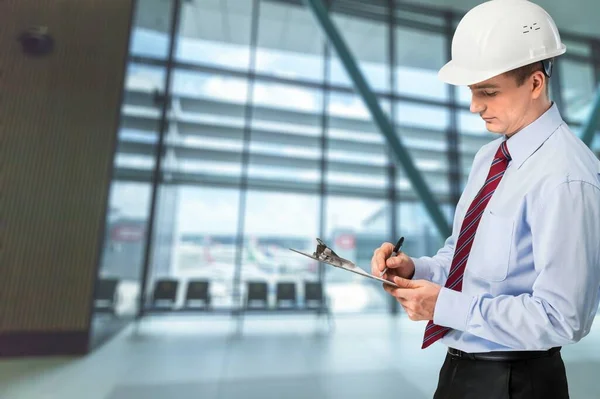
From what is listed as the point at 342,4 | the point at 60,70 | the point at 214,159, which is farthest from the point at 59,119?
the point at 342,4

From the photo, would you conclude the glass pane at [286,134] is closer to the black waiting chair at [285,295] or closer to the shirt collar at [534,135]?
the black waiting chair at [285,295]

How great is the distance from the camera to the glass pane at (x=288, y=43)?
859cm

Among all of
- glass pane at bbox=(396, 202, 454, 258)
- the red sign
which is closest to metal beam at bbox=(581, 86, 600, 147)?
glass pane at bbox=(396, 202, 454, 258)

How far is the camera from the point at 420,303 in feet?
2.74

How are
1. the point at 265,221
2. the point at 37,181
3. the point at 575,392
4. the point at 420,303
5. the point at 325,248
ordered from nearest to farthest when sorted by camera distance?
the point at 420,303
the point at 325,248
the point at 575,392
the point at 37,181
the point at 265,221

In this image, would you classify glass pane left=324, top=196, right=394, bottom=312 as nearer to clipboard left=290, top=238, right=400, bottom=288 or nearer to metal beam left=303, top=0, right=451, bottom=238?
metal beam left=303, top=0, right=451, bottom=238

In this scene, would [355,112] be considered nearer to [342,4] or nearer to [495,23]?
[342,4]

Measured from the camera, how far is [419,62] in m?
9.48

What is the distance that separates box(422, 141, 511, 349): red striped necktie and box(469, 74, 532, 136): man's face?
0.08 meters

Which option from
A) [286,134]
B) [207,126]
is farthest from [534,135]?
[207,126]

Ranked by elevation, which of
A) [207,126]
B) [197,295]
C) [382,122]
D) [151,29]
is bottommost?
[197,295]

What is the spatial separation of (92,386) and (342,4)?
380 inches

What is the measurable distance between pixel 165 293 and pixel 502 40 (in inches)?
264

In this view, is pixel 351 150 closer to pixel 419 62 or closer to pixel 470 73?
pixel 419 62
